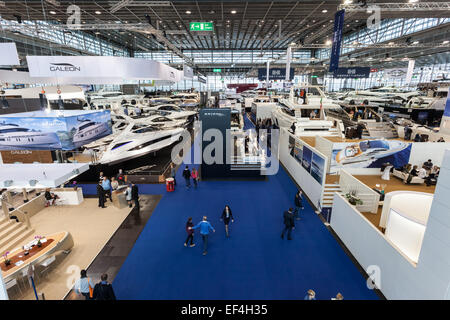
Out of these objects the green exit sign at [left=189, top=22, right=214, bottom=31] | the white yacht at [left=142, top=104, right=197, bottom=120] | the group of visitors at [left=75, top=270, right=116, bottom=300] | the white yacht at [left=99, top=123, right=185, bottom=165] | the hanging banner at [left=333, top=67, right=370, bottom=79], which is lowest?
the group of visitors at [left=75, top=270, right=116, bottom=300]

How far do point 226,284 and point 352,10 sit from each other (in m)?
13.9

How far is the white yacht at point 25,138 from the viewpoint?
10.9 meters

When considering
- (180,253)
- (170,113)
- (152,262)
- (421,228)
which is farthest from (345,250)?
(170,113)

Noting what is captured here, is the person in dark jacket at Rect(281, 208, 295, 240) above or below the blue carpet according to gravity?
above

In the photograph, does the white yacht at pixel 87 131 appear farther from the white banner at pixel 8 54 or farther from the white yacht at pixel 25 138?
the white banner at pixel 8 54

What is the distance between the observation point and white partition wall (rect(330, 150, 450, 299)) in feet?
11.6

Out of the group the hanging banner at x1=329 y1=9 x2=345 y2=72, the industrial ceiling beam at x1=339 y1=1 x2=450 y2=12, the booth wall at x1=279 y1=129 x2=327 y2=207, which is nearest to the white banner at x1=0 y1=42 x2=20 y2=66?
the booth wall at x1=279 y1=129 x2=327 y2=207

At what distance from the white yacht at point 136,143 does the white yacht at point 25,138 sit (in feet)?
8.49

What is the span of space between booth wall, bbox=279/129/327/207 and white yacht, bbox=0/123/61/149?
10828 millimetres

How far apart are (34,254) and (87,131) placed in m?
8.20

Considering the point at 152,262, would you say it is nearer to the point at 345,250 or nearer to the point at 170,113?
the point at 345,250

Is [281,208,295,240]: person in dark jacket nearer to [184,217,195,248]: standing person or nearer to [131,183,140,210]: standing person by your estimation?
[184,217,195,248]: standing person

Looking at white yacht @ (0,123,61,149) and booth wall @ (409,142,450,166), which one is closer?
booth wall @ (409,142,450,166)

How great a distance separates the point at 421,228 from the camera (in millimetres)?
4383
